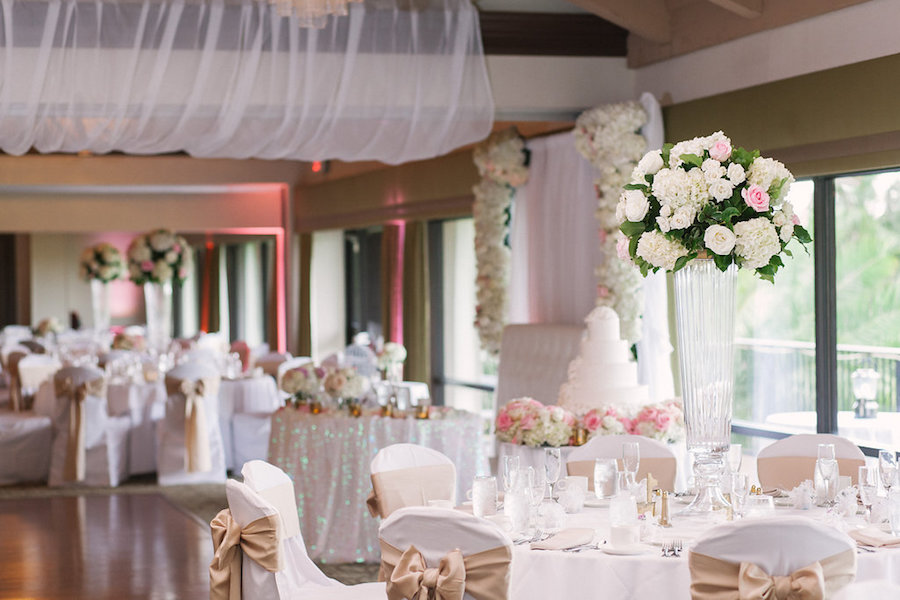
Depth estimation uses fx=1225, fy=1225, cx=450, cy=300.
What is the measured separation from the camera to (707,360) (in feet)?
14.8

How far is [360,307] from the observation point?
14.8m

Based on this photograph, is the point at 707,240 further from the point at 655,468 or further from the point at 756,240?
the point at 655,468

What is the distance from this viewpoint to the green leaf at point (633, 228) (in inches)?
175

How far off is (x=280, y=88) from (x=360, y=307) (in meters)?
7.41

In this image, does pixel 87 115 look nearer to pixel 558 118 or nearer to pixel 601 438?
pixel 558 118

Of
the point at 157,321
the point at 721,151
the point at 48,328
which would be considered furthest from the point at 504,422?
the point at 48,328

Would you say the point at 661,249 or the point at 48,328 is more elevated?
the point at 661,249

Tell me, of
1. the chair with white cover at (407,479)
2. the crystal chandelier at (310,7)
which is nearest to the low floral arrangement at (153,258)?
the crystal chandelier at (310,7)

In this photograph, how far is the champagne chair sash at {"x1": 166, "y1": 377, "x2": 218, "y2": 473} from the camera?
9875 millimetres

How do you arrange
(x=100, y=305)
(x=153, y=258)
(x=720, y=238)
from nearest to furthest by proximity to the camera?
(x=720, y=238)
(x=153, y=258)
(x=100, y=305)

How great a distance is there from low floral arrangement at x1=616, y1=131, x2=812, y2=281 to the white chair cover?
4234 millimetres

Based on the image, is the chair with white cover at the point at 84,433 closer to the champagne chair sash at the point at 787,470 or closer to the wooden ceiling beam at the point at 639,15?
the wooden ceiling beam at the point at 639,15

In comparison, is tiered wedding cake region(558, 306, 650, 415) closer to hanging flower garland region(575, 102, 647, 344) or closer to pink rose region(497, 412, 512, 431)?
pink rose region(497, 412, 512, 431)

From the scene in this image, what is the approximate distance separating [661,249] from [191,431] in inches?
250
